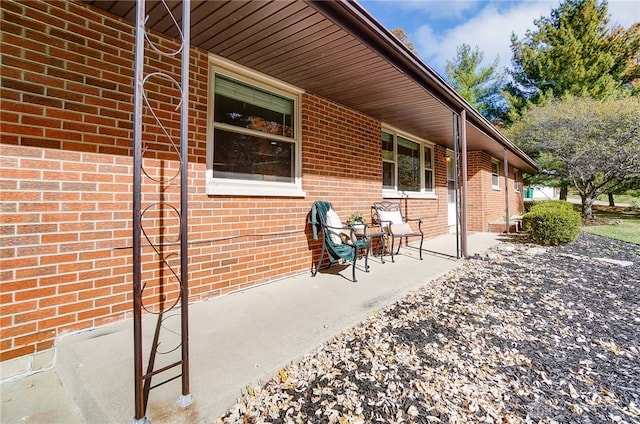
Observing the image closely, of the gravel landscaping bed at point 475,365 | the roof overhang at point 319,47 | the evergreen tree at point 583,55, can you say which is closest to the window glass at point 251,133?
the roof overhang at point 319,47

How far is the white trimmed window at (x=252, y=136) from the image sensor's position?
10.3ft

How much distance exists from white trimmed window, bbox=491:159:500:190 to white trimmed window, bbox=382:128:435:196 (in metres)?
4.16

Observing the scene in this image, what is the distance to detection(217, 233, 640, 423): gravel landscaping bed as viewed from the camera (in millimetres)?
1514

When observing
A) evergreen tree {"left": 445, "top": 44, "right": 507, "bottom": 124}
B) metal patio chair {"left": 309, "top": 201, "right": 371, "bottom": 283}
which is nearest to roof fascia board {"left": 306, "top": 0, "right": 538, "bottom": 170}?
metal patio chair {"left": 309, "top": 201, "right": 371, "bottom": 283}

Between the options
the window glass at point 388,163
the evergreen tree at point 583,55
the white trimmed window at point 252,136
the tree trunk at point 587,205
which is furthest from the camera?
the evergreen tree at point 583,55

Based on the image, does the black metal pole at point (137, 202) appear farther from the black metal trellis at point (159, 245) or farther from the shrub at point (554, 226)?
the shrub at point (554, 226)

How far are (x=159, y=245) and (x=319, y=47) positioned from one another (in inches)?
95.9

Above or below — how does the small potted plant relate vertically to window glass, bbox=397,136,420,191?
below

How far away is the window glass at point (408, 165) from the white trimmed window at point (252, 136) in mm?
3250

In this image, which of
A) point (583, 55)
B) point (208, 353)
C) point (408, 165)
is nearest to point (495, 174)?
point (408, 165)

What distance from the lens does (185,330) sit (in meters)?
1.41

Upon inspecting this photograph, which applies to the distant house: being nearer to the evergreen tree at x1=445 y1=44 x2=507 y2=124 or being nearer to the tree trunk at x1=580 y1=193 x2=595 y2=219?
the tree trunk at x1=580 y1=193 x2=595 y2=219

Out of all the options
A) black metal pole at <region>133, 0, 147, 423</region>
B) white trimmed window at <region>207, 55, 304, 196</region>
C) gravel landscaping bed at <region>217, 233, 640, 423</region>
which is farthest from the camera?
white trimmed window at <region>207, 55, 304, 196</region>

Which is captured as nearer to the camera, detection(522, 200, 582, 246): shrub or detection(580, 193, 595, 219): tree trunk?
detection(522, 200, 582, 246): shrub
